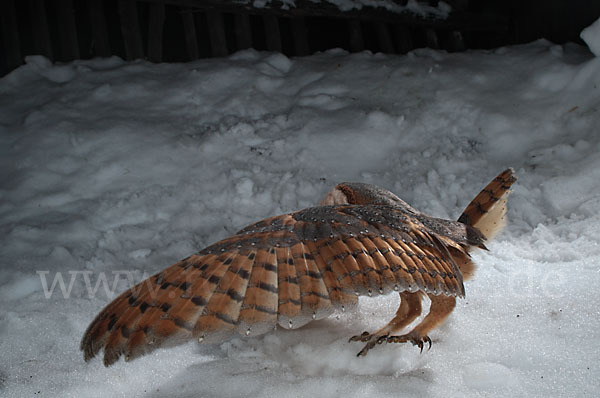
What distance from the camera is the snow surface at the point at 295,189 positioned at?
2.09 metres

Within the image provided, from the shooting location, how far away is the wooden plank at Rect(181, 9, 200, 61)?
16.0 feet

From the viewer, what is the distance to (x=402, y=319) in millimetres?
2232

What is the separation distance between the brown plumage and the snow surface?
14.2 inches

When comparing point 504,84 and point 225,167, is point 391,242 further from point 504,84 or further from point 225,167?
point 504,84

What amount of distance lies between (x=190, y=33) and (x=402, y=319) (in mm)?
3609

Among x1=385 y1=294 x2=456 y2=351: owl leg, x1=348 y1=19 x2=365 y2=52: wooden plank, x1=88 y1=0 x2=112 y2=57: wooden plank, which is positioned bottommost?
x1=385 y1=294 x2=456 y2=351: owl leg

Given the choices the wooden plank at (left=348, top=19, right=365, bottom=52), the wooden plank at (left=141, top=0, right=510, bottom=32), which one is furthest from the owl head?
the wooden plank at (left=348, top=19, right=365, bottom=52)

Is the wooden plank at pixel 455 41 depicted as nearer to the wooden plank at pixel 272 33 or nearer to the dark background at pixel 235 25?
the dark background at pixel 235 25

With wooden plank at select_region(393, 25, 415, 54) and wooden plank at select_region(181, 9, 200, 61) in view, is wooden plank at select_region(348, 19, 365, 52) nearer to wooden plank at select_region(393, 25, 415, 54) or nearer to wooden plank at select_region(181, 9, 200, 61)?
wooden plank at select_region(393, 25, 415, 54)

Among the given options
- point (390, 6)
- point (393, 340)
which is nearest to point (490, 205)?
point (393, 340)

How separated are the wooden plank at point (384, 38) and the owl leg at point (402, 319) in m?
3.58

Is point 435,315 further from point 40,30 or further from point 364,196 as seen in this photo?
point 40,30

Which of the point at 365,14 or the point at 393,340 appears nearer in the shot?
the point at 393,340

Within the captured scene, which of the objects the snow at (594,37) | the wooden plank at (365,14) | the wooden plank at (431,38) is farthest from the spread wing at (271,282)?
the wooden plank at (431,38)
